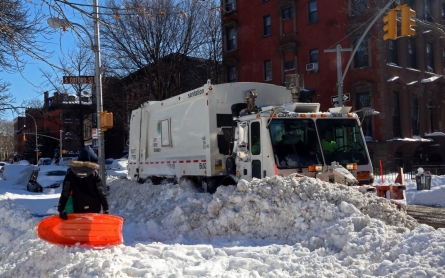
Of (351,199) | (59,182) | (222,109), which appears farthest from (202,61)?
(351,199)

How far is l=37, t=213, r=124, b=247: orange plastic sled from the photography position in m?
6.88

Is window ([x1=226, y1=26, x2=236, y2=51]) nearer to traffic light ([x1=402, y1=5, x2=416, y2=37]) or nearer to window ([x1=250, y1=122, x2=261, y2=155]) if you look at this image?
traffic light ([x1=402, y1=5, x2=416, y2=37])

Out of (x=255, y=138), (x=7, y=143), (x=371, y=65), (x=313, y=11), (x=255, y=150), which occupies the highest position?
(x=313, y=11)

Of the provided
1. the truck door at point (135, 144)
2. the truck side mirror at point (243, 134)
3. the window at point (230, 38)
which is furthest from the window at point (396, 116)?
the truck side mirror at point (243, 134)

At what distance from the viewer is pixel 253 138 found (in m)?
10.3

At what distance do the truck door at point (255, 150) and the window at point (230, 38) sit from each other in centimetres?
2742

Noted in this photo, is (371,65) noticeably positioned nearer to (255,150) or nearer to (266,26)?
(266,26)

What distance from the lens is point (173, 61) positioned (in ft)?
92.9

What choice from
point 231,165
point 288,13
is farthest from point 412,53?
point 231,165

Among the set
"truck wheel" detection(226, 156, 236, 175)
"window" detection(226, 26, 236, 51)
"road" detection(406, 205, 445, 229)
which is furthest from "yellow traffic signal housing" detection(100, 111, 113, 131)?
"window" detection(226, 26, 236, 51)

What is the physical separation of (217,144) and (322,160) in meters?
2.78

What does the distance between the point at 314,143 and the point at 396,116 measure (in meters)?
21.7

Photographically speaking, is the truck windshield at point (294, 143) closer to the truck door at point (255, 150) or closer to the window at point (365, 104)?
the truck door at point (255, 150)

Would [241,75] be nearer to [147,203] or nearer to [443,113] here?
[443,113]
